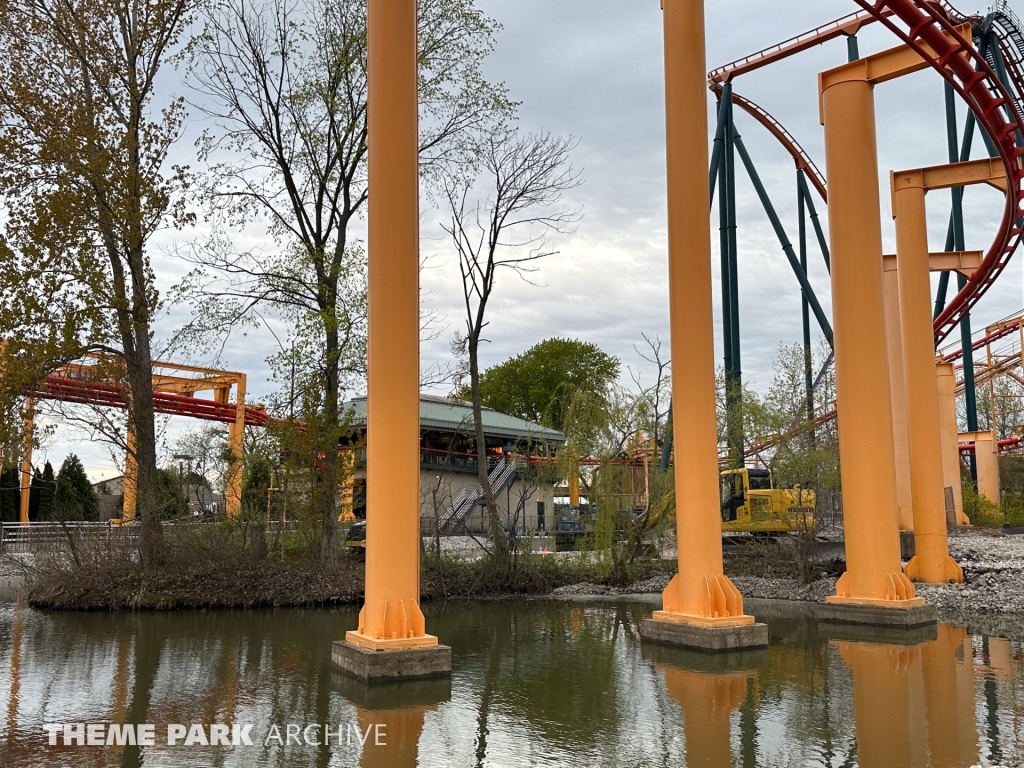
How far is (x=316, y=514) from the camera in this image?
645 inches

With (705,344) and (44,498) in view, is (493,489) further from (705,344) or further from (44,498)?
(705,344)

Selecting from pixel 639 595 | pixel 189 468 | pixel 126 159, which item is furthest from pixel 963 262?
pixel 189 468

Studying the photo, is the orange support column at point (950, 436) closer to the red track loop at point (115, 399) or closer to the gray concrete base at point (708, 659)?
the gray concrete base at point (708, 659)

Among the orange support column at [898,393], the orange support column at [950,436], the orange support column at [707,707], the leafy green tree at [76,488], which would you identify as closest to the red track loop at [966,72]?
the orange support column at [898,393]

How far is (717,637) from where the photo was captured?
363 inches

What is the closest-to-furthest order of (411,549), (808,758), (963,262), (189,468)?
(808,758)
(411,549)
(963,262)
(189,468)

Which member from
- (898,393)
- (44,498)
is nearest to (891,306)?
(898,393)

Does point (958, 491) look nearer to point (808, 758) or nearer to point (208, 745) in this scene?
point (808, 758)

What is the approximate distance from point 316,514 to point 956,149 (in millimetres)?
21561

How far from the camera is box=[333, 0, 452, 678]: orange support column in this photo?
805cm

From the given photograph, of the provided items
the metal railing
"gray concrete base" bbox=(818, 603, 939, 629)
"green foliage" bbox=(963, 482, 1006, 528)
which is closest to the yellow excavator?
"gray concrete base" bbox=(818, 603, 939, 629)

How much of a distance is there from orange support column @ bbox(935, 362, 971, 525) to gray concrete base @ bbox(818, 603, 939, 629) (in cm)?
1406

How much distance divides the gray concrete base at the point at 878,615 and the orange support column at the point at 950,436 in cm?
1406

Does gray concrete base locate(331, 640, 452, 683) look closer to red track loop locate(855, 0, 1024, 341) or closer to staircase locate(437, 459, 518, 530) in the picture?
red track loop locate(855, 0, 1024, 341)
